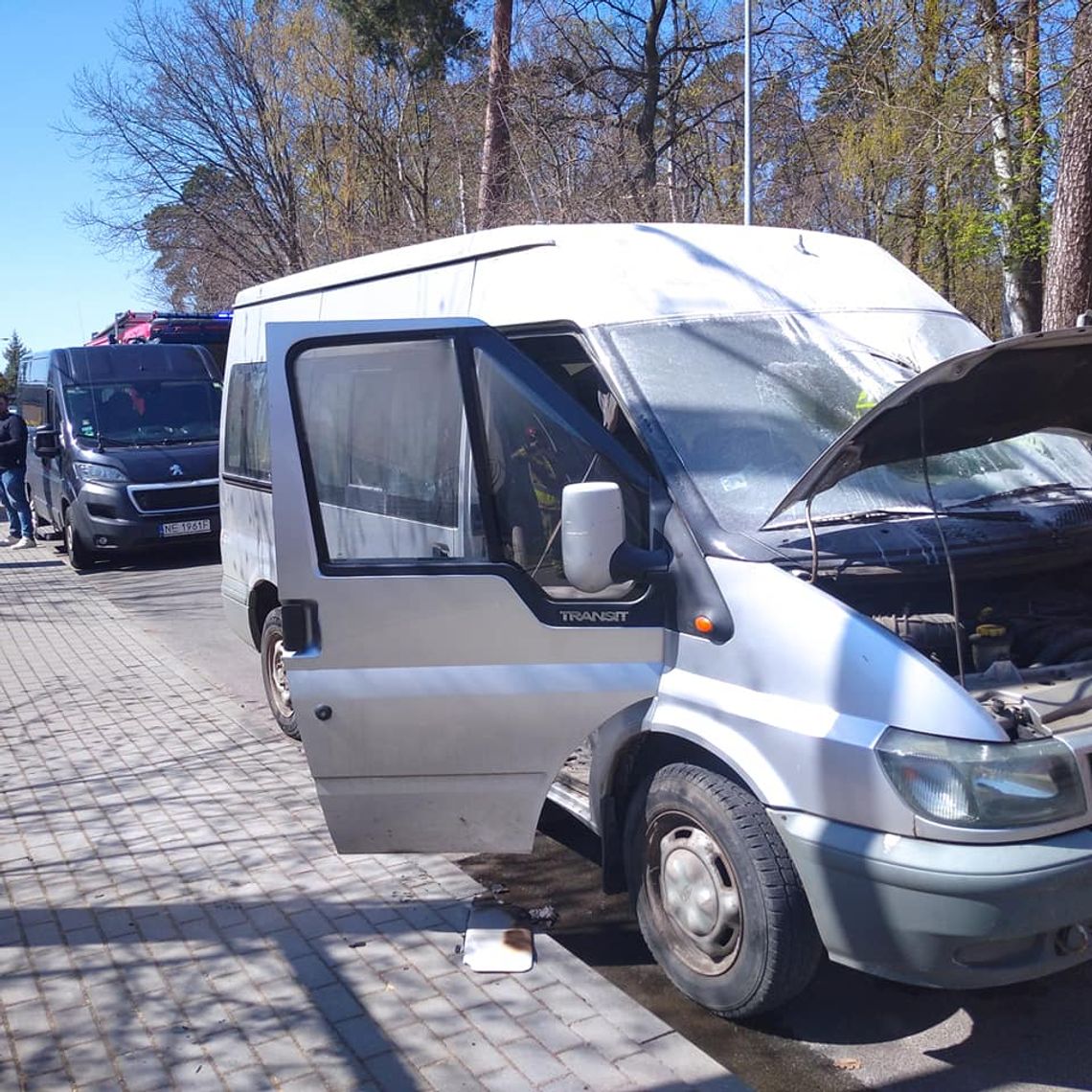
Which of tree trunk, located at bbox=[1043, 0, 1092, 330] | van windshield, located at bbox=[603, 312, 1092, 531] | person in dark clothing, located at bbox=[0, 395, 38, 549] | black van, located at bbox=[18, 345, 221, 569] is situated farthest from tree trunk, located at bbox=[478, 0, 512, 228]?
van windshield, located at bbox=[603, 312, 1092, 531]

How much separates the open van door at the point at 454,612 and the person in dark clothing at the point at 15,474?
12927mm

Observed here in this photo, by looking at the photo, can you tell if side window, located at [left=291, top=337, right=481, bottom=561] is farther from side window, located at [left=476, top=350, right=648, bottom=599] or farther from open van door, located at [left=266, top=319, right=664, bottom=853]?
side window, located at [left=476, top=350, right=648, bottom=599]

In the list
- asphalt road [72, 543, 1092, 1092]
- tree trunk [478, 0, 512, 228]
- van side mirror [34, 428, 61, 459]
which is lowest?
asphalt road [72, 543, 1092, 1092]

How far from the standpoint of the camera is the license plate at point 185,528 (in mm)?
13359

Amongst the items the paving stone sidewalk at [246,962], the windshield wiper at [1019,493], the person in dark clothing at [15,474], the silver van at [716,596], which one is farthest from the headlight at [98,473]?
the windshield wiper at [1019,493]

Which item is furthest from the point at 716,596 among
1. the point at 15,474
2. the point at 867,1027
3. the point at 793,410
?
the point at 15,474

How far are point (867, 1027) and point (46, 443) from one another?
43.4 feet

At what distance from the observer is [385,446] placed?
438 centimetres

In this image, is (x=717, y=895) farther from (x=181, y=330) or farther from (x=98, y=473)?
(x=181, y=330)

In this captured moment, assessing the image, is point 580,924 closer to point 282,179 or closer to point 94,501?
point 94,501

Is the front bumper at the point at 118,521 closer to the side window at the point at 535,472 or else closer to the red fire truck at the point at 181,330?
the red fire truck at the point at 181,330

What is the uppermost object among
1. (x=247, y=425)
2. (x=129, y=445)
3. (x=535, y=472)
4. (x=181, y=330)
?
(x=181, y=330)

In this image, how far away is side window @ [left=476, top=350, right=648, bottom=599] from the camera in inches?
145

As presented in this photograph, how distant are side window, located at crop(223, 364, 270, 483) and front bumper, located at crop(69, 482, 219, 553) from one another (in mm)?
6149
